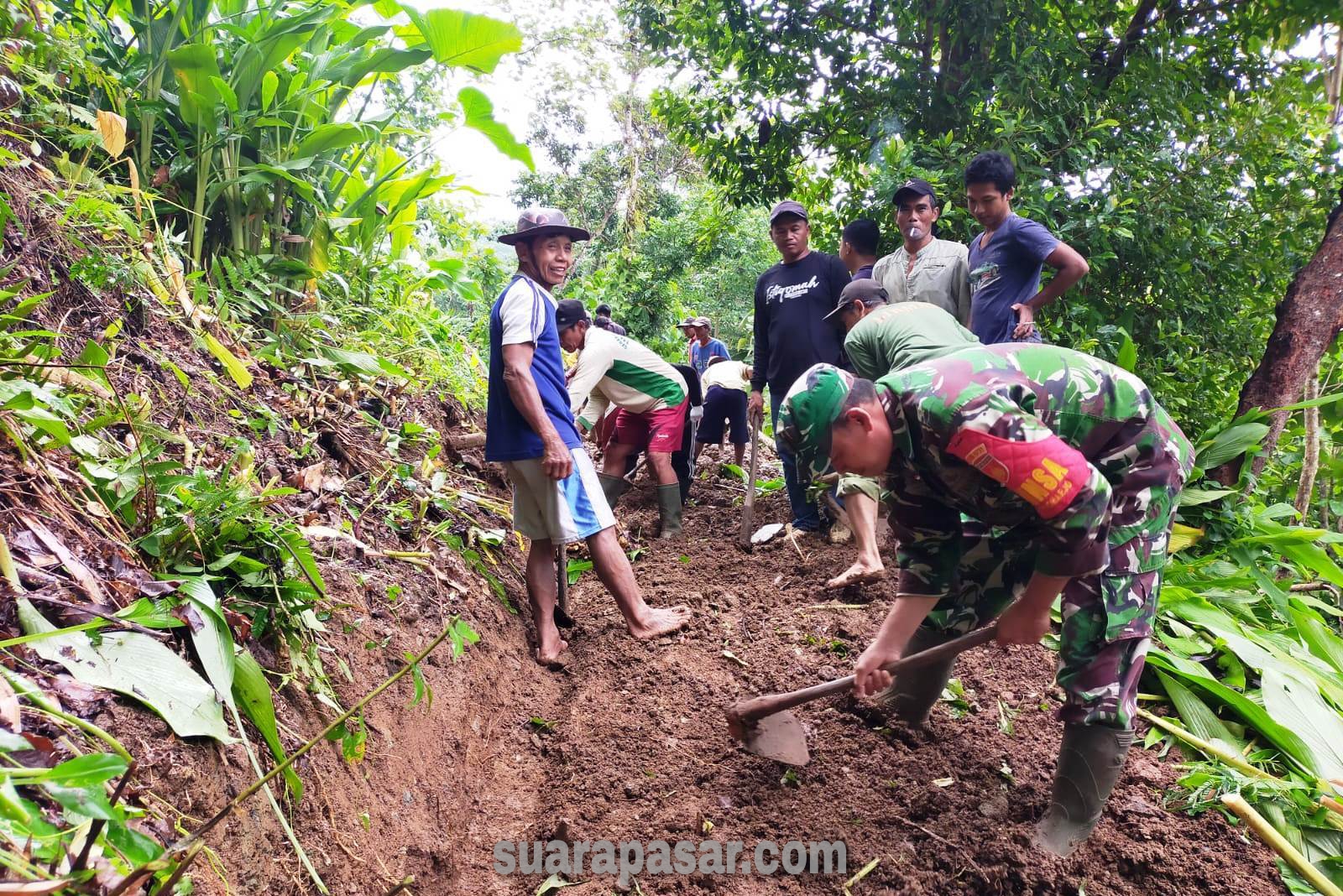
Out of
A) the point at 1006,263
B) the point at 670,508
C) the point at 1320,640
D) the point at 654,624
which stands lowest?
the point at 670,508

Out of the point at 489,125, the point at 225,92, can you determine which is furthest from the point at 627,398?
the point at 225,92

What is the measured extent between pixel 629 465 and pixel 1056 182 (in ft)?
11.4

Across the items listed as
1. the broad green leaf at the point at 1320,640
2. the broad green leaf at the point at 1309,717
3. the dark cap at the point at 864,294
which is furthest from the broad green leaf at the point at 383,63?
the broad green leaf at the point at 1320,640

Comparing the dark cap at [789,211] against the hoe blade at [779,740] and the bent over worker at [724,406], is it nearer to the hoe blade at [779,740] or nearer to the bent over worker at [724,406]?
the bent over worker at [724,406]

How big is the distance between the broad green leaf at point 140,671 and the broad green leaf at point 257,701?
0.29ft

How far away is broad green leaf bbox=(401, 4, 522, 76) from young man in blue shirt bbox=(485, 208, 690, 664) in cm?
110

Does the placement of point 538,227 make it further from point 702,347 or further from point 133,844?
point 702,347

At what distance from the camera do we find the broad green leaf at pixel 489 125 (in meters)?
4.23

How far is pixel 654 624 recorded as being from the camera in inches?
140

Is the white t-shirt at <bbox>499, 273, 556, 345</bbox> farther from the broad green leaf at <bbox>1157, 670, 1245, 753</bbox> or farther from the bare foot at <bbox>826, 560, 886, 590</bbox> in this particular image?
the broad green leaf at <bbox>1157, 670, 1245, 753</bbox>

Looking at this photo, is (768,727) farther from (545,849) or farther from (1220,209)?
(1220,209)

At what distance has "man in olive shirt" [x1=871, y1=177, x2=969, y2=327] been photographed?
397 cm

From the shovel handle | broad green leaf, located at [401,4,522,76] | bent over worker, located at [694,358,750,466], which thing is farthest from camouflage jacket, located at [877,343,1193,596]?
bent over worker, located at [694,358,750,466]

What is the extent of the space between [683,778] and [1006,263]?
267 cm
